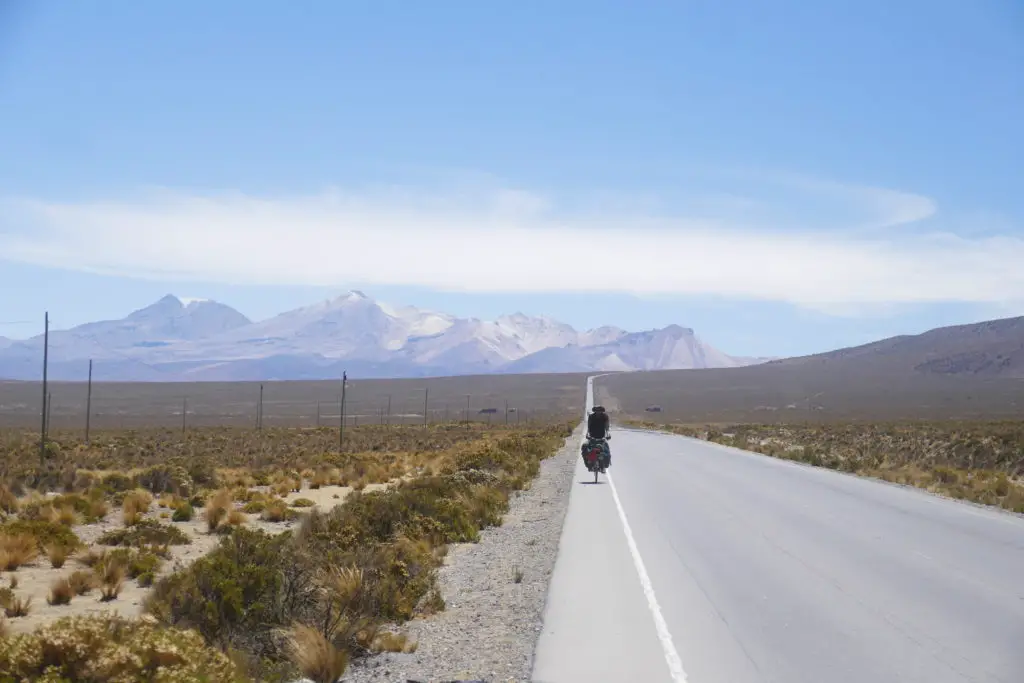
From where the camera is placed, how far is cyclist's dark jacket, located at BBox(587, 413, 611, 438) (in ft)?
88.6

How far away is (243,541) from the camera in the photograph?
34.1 ft

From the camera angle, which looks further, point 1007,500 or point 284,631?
point 1007,500

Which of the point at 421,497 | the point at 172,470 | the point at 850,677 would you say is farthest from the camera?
the point at 172,470

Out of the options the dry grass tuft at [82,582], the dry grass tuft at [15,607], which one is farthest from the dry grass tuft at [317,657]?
the dry grass tuft at [82,582]

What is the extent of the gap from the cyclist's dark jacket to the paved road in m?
6.61

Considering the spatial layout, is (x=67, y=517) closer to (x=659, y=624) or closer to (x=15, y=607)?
(x=15, y=607)

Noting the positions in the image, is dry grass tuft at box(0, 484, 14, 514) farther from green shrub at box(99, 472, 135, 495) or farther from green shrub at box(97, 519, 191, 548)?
green shrub at box(97, 519, 191, 548)

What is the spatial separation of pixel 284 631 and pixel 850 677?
4600mm

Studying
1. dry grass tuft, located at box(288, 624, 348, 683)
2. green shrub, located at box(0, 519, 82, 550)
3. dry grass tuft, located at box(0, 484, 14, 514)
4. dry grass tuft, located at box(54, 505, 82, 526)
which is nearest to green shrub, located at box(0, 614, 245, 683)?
dry grass tuft, located at box(288, 624, 348, 683)

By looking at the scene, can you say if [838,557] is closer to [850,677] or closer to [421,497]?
[850,677]

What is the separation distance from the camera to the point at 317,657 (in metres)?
7.66

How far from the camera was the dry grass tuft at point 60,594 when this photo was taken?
12.3 meters

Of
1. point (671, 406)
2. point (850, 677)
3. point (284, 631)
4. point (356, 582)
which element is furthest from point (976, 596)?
point (671, 406)

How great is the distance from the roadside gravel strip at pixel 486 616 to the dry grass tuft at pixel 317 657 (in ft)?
→ 0.51
